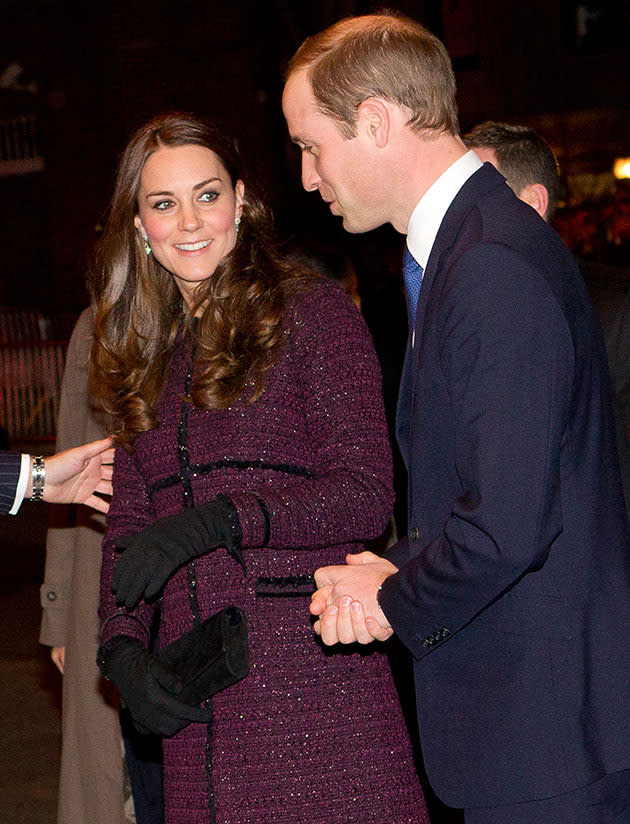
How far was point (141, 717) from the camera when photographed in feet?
7.59

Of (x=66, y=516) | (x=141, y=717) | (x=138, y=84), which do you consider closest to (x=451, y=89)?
(x=141, y=717)

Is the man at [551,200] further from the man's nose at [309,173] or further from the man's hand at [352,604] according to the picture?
the man's hand at [352,604]

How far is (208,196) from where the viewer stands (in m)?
2.65

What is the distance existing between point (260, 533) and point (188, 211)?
80cm

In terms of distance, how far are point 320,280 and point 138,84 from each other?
13965mm

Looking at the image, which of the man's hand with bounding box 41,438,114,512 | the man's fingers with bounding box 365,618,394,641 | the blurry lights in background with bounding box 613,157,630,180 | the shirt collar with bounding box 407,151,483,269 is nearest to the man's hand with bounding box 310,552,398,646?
the man's fingers with bounding box 365,618,394,641

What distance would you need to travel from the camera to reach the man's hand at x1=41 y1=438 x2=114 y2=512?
3037mm

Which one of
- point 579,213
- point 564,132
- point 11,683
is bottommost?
point 11,683

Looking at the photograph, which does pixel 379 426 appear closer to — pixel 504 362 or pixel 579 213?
pixel 504 362

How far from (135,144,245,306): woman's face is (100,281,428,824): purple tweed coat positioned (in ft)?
1.00

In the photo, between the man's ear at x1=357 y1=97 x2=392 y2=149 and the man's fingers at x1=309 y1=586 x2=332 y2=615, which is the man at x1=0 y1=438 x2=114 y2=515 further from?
the man's ear at x1=357 y1=97 x2=392 y2=149

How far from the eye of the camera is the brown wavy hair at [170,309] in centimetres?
243

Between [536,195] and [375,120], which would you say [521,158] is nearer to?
[536,195]

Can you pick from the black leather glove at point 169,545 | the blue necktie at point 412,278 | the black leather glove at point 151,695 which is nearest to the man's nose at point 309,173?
the blue necktie at point 412,278
